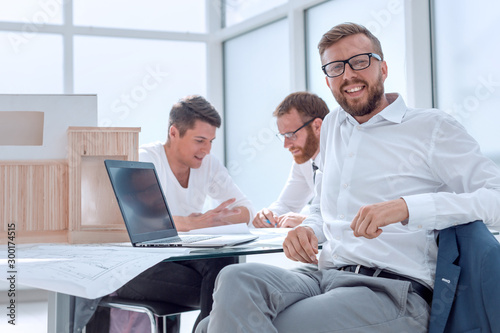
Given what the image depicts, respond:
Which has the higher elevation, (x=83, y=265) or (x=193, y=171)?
(x=193, y=171)

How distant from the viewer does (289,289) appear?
1415mm

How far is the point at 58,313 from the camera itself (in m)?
1.50

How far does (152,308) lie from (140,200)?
350mm

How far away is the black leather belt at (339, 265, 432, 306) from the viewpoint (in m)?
1.52

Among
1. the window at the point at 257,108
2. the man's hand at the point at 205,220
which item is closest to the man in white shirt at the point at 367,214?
the man's hand at the point at 205,220

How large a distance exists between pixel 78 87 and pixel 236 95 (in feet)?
4.64

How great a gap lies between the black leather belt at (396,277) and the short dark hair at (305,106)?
5.10 ft

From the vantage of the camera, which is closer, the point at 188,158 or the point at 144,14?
the point at 188,158

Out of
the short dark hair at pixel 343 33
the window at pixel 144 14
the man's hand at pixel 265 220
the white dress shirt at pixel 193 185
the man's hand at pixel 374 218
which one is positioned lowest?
the man's hand at pixel 265 220

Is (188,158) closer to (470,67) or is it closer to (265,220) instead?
(265,220)

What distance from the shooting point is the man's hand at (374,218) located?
1396 millimetres

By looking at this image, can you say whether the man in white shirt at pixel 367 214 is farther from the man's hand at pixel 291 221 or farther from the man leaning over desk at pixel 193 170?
the man leaning over desk at pixel 193 170

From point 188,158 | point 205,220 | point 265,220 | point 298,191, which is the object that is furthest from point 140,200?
point 298,191

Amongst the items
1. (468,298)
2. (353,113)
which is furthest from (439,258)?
(353,113)
